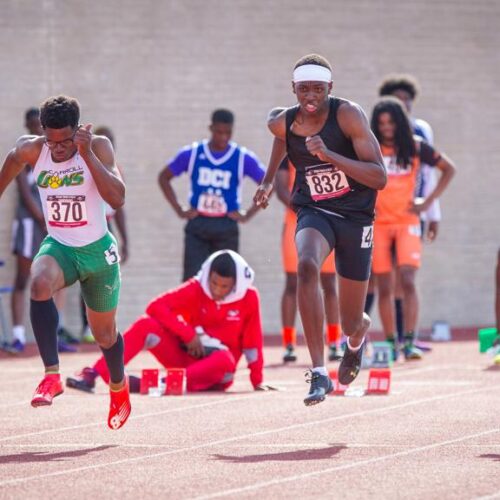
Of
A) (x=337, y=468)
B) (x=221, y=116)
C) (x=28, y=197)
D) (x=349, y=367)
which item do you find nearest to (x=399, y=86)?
(x=221, y=116)

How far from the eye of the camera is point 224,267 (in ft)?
38.9

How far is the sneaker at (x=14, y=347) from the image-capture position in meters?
15.8

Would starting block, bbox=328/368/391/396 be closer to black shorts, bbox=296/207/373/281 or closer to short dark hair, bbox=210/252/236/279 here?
short dark hair, bbox=210/252/236/279

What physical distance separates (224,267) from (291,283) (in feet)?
9.52

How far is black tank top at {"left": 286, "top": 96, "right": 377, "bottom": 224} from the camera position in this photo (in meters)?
9.09

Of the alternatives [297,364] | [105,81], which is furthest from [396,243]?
[105,81]

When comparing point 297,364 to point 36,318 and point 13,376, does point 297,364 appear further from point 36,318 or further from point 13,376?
point 36,318

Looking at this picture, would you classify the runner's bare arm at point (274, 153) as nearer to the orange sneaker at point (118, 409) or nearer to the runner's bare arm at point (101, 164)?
the runner's bare arm at point (101, 164)

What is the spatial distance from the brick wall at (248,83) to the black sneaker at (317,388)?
941 centimetres

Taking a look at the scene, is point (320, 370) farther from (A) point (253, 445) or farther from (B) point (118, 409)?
(B) point (118, 409)

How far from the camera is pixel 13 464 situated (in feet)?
25.6

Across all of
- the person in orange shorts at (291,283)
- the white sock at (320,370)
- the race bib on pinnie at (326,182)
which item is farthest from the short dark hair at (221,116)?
the white sock at (320,370)

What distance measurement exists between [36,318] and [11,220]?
909 centimetres

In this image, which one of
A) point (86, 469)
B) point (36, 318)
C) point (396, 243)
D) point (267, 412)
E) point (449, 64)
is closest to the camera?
point (86, 469)
